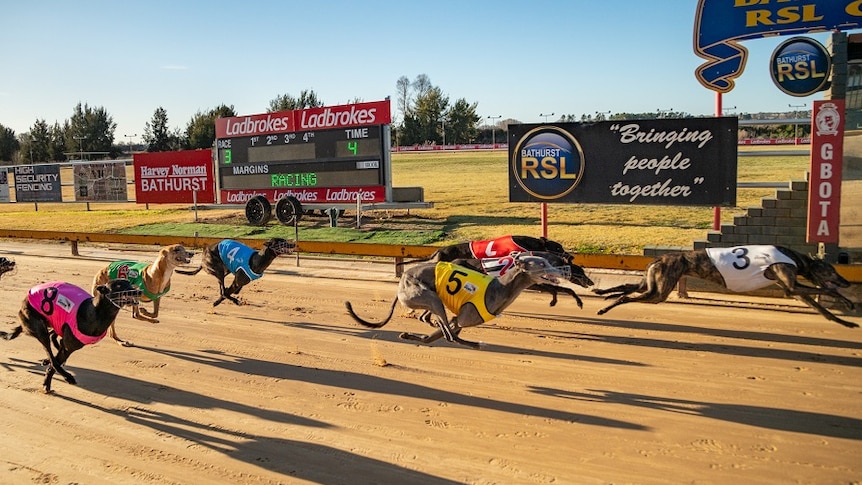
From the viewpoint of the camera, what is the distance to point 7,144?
59.2 m

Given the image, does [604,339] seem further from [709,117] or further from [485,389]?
[709,117]

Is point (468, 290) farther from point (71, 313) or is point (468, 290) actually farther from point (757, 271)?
point (71, 313)

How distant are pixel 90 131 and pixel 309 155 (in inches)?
1759

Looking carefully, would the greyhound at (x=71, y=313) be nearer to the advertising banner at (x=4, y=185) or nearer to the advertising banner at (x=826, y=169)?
the advertising banner at (x=826, y=169)

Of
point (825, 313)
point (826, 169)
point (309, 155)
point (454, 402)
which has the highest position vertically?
point (309, 155)

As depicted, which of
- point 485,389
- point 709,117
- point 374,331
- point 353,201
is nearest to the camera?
point 485,389

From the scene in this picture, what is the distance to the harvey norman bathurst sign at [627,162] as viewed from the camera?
1084 centimetres

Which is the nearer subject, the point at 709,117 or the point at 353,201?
the point at 709,117

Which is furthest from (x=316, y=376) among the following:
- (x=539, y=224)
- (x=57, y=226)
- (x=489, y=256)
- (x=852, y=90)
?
(x=57, y=226)

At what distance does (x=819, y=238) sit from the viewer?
9523 mm

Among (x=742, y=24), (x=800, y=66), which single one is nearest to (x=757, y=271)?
(x=800, y=66)

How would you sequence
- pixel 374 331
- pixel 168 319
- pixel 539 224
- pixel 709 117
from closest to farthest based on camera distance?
pixel 374 331 < pixel 168 319 < pixel 709 117 < pixel 539 224

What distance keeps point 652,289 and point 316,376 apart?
159 inches

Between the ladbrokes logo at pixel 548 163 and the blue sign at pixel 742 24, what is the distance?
2410mm
